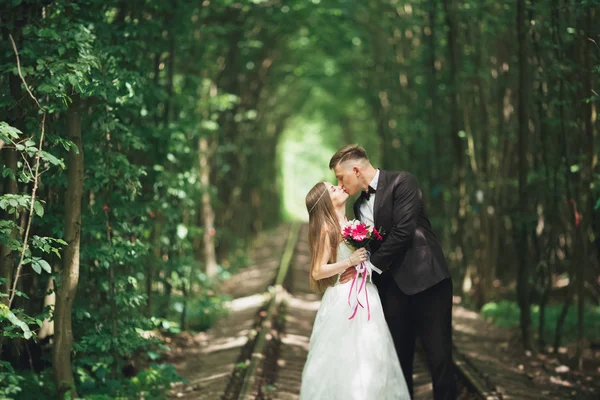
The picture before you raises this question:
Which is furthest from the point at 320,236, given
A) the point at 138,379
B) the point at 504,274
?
the point at 504,274

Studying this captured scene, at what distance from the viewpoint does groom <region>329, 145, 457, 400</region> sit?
5.65 metres

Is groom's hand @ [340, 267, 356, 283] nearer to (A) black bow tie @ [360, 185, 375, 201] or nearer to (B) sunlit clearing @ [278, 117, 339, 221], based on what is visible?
(A) black bow tie @ [360, 185, 375, 201]

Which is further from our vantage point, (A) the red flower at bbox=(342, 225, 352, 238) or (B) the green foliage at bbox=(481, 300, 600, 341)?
(B) the green foliage at bbox=(481, 300, 600, 341)

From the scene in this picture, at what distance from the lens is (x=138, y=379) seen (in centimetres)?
710

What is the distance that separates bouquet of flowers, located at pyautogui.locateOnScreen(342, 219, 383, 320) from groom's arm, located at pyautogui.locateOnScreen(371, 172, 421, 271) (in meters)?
0.09

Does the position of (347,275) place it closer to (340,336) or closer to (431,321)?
(340,336)

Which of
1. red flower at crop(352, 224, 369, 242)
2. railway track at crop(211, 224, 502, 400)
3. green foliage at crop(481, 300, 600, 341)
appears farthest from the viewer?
green foliage at crop(481, 300, 600, 341)

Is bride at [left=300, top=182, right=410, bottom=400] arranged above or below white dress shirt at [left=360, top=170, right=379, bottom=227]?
below

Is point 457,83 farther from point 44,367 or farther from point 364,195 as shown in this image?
point 44,367

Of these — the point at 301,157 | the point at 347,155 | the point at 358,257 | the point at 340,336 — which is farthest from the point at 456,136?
the point at 301,157

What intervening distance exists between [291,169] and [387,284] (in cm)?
5314

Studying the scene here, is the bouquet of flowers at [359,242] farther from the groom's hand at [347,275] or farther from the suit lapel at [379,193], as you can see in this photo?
the suit lapel at [379,193]

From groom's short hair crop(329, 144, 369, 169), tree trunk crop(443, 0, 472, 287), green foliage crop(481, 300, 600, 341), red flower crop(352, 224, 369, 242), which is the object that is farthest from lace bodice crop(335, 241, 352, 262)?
tree trunk crop(443, 0, 472, 287)

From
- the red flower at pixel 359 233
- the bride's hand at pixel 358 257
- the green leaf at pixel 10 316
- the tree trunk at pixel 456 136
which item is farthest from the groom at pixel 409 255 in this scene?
the tree trunk at pixel 456 136
